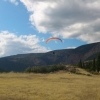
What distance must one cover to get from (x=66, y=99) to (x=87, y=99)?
2538 mm

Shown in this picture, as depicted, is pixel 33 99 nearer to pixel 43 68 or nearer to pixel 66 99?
pixel 66 99

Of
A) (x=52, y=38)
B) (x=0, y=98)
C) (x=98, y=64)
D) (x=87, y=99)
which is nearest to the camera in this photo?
(x=0, y=98)

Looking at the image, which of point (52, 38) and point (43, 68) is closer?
point (52, 38)

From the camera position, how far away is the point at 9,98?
24922 mm

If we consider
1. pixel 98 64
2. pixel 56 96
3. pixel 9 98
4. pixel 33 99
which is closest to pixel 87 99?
pixel 56 96

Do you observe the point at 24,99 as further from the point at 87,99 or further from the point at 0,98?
the point at 87,99

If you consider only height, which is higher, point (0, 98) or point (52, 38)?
point (52, 38)

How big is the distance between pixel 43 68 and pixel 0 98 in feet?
200

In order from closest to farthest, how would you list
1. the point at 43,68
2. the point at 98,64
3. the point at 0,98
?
the point at 0,98 → the point at 43,68 → the point at 98,64

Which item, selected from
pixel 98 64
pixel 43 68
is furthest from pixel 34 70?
pixel 98 64

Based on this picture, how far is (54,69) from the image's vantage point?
3452 inches

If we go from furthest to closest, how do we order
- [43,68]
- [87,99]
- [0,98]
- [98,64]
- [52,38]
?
[98,64], [43,68], [52,38], [87,99], [0,98]

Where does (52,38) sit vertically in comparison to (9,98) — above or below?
above

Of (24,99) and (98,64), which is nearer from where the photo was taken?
(24,99)
